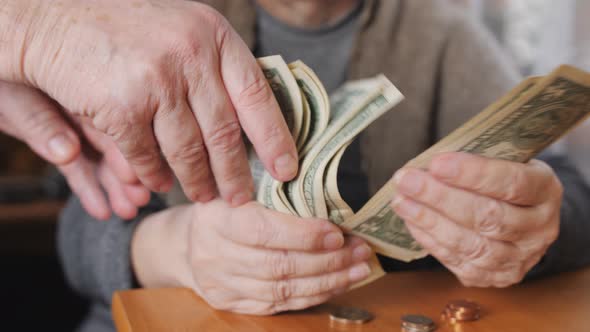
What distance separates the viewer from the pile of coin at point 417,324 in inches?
27.1

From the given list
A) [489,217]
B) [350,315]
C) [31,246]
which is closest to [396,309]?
[350,315]

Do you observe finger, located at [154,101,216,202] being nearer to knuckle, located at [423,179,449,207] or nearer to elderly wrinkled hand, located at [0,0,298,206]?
elderly wrinkled hand, located at [0,0,298,206]

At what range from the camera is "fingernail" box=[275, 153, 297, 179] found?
2.32 ft

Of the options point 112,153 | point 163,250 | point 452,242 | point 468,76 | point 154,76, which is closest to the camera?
point 154,76

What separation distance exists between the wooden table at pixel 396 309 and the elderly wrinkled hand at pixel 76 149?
0.24 m

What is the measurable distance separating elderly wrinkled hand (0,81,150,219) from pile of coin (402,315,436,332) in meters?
0.51

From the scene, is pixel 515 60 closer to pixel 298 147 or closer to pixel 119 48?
pixel 298 147

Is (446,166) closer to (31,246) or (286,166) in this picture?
(286,166)

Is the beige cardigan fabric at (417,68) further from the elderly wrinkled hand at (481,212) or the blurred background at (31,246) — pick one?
the blurred background at (31,246)

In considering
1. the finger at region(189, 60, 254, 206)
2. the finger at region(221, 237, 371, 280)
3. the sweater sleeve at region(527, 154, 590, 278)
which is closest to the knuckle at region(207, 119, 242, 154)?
the finger at region(189, 60, 254, 206)

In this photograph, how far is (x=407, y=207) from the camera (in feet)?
2.30

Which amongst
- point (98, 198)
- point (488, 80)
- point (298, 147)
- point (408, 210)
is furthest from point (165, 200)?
point (488, 80)

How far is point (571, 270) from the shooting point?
3.22 feet

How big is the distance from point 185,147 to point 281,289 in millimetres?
212
